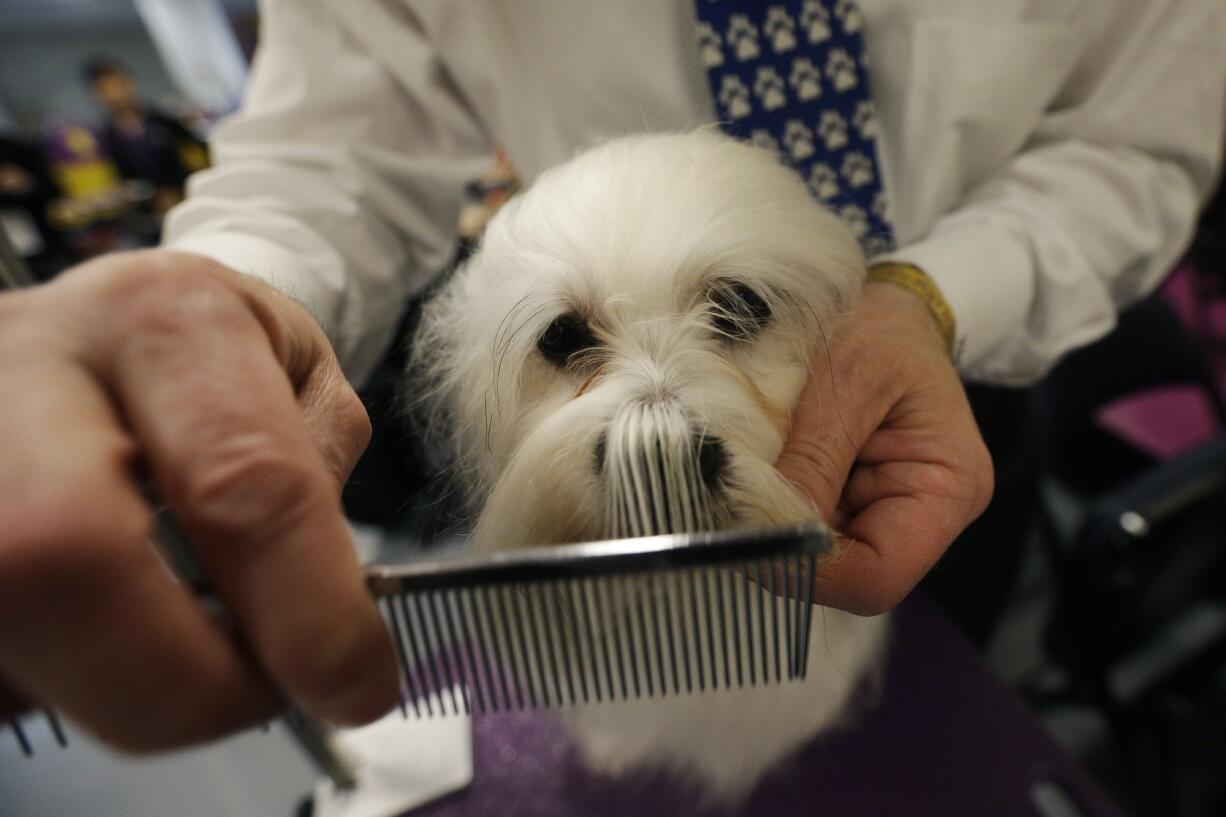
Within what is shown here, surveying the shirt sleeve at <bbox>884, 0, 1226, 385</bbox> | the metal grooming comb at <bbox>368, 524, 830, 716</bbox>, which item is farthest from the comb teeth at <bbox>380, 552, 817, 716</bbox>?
the shirt sleeve at <bbox>884, 0, 1226, 385</bbox>

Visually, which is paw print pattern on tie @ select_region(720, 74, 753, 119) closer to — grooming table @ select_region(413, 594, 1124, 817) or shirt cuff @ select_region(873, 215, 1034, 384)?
shirt cuff @ select_region(873, 215, 1034, 384)

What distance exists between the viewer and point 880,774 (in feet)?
2.64

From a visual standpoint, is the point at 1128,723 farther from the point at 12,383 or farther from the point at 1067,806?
the point at 12,383

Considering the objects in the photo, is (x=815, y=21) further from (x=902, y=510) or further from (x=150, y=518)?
(x=150, y=518)

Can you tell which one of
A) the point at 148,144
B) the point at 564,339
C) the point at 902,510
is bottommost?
the point at 148,144

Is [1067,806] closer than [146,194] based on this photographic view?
Yes

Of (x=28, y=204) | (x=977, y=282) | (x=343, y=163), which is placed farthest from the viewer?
(x=28, y=204)

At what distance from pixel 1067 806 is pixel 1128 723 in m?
1.12

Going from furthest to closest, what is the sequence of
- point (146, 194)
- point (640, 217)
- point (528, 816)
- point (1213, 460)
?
1. point (146, 194)
2. point (1213, 460)
3. point (528, 816)
4. point (640, 217)

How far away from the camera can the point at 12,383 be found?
0.27 meters

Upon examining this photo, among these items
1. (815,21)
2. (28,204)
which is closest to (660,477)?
(815,21)

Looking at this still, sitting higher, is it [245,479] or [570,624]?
[245,479]

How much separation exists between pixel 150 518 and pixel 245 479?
0.13ft

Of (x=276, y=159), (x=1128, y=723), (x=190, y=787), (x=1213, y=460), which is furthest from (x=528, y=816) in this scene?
(x=1128, y=723)
